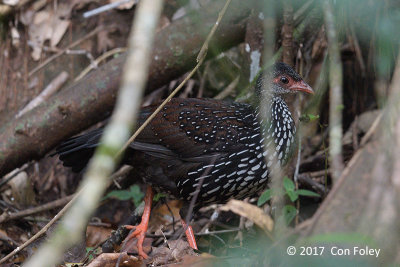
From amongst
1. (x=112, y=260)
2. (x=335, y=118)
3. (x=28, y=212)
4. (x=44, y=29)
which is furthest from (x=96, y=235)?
(x=335, y=118)

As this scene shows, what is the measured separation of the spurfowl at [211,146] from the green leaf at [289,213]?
27cm

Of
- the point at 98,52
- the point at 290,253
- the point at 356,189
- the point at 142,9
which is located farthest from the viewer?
the point at 98,52

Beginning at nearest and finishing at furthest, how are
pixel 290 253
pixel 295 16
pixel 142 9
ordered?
pixel 142 9
pixel 290 253
pixel 295 16

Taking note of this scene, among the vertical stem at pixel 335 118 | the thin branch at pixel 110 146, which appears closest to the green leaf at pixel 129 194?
the vertical stem at pixel 335 118

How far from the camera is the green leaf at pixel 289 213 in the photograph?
161 inches

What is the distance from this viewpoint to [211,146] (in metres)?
4.07

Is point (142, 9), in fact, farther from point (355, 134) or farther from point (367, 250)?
point (355, 134)

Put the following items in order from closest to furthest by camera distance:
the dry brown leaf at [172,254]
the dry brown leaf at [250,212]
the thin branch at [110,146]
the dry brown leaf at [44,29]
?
the thin branch at [110,146], the dry brown leaf at [250,212], the dry brown leaf at [172,254], the dry brown leaf at [44,29]

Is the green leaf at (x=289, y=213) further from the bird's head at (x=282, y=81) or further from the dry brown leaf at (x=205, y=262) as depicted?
the dry brown leaf at (x=205, y=262)

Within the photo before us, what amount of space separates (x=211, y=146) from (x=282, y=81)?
0.81m

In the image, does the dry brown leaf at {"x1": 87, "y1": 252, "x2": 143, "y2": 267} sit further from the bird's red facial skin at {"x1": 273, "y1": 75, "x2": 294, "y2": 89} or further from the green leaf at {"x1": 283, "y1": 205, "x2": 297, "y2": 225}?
the bird's red facial skin at {"x1": 273, "y1": 75, "x2": 294, "y2": 89}

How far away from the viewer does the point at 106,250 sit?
407cm

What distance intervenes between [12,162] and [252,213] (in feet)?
10.4

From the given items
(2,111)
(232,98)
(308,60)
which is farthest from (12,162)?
(308,60)
